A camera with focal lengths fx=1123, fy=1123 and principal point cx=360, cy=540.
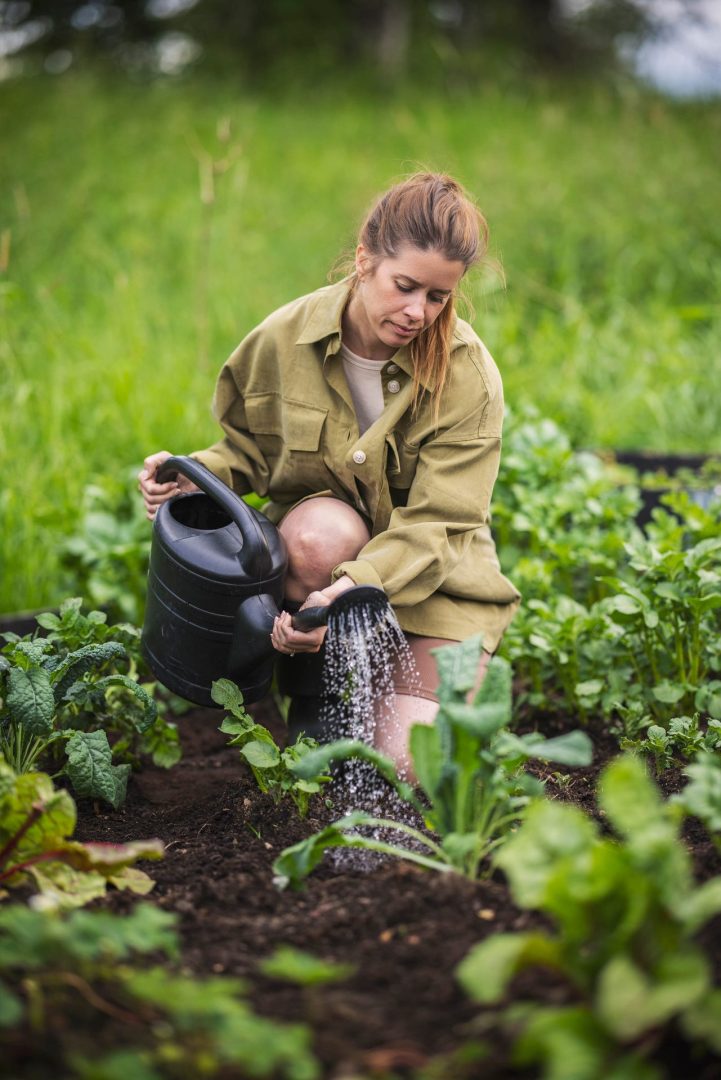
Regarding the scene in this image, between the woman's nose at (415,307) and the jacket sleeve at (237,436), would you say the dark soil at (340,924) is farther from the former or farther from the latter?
the woman's nose at (415,307)

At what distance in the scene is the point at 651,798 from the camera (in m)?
1.31

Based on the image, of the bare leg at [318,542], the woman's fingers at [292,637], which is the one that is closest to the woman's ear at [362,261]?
the bare leg at [318,542]

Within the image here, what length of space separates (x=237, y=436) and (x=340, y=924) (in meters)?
1.26

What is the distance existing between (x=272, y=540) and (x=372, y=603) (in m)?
0.29

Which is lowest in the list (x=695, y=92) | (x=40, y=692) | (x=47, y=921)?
(x=695, y=92)

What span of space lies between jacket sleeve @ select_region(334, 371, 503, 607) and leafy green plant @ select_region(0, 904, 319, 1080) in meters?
0.96

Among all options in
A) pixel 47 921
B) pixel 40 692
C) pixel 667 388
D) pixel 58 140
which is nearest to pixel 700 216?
pixel 667 388

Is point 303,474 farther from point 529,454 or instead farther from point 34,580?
point 34,580

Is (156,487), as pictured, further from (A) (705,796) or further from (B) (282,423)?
(A) (705,796)

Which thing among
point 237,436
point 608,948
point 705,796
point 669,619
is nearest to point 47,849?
point 608,948

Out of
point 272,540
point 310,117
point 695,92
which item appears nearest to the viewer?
point 272,540

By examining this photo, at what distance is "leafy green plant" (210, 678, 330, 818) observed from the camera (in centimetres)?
194

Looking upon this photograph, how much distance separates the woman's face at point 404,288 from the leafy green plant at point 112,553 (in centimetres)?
98

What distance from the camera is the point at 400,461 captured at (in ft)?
7.90
